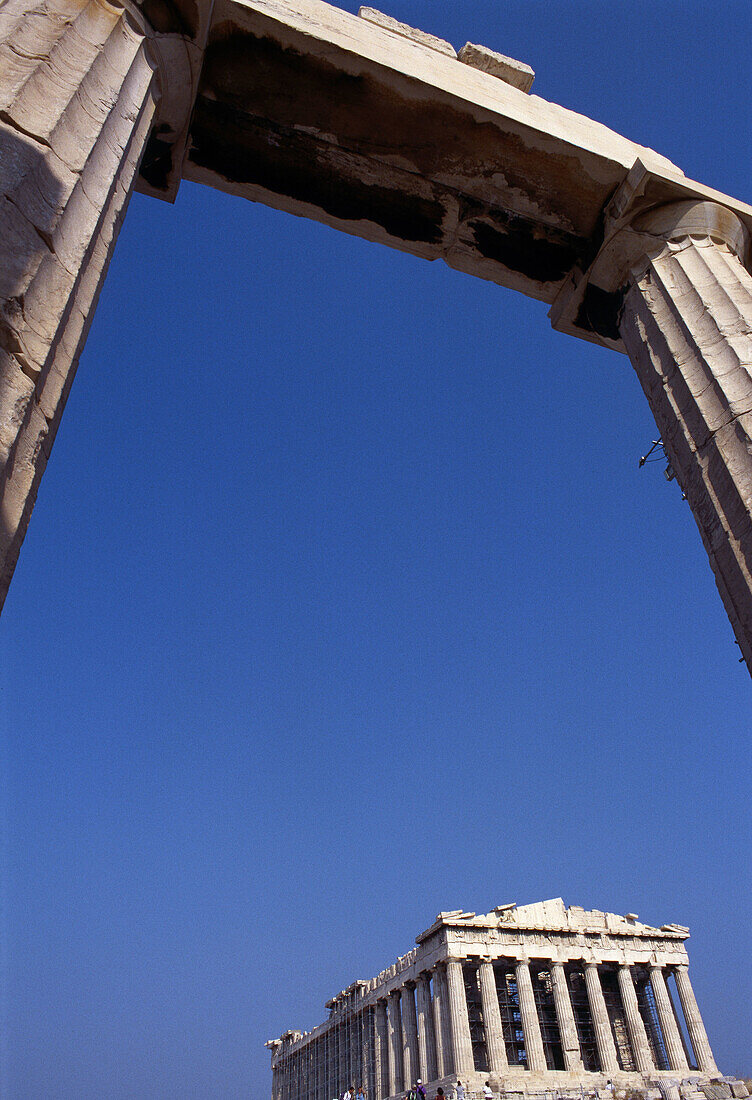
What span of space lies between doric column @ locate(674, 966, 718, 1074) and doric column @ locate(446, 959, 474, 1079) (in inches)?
379

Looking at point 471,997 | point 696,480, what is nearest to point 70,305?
point 696,480

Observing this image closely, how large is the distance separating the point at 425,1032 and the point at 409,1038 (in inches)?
82.8

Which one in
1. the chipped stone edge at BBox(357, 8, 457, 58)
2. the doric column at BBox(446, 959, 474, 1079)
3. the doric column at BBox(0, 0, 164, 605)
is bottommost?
the doric column at BBox(0, 0, 164, 605)

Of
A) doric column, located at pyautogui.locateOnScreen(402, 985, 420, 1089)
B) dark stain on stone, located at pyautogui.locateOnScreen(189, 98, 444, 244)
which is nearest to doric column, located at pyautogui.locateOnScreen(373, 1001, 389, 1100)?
doric column, located at pyautogui.locateOnScreen(402, 985, 420, 1089)

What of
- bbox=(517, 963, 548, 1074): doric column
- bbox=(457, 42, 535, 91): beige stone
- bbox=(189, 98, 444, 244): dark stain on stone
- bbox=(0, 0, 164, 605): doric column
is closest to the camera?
bbox=(0, 0, 164, 605): doric column

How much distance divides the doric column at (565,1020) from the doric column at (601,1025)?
0.83 meters

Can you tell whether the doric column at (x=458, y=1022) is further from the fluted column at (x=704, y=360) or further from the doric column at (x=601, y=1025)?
the fluted column at (x=704, y=360)

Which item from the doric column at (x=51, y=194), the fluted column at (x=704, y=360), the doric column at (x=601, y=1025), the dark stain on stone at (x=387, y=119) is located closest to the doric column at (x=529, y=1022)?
the doric column at (x=601, y=1025)

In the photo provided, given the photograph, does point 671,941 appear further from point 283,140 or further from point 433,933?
point 283,140

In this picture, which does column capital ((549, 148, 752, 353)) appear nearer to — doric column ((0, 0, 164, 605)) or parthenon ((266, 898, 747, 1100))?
doric column ((0, 0, 164, 605))

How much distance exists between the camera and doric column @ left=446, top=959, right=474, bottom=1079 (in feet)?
84.5

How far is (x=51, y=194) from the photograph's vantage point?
3.21 m

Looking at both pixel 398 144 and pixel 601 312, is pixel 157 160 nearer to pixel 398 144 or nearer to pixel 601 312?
pixel 398 144

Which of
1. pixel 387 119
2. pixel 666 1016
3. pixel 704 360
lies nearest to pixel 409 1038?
pixel 666 1016
